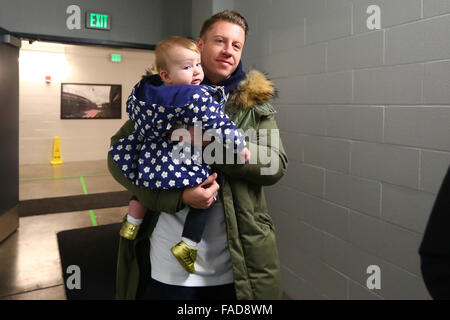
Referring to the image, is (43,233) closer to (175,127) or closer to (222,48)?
(175,127)

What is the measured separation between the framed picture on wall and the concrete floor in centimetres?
161

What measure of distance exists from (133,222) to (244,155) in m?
0.56

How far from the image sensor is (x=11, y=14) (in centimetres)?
324

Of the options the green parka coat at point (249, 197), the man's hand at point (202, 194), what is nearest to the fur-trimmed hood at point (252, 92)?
the green parka coat at point (249, 197)

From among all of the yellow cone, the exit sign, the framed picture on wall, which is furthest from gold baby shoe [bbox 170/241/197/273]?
the framed picture on wall

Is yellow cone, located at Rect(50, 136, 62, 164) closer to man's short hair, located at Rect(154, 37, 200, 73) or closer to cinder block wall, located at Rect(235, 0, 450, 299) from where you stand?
cinder block wall, located at Rect(235, 0, 450, 299)

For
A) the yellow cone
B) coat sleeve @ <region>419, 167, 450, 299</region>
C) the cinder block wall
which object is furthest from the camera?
the yellow cone

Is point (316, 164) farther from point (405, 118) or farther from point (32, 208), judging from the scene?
point (32, 208)

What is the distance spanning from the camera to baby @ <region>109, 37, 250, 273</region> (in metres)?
1.17

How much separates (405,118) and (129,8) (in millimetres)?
3155

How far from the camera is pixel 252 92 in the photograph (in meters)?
1.28

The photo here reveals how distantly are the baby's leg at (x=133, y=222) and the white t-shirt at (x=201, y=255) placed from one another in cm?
11

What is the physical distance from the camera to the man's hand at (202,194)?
1176mm

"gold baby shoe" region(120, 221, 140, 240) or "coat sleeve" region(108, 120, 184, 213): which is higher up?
"coat sleeve" region(108, 120, 184, 213)
